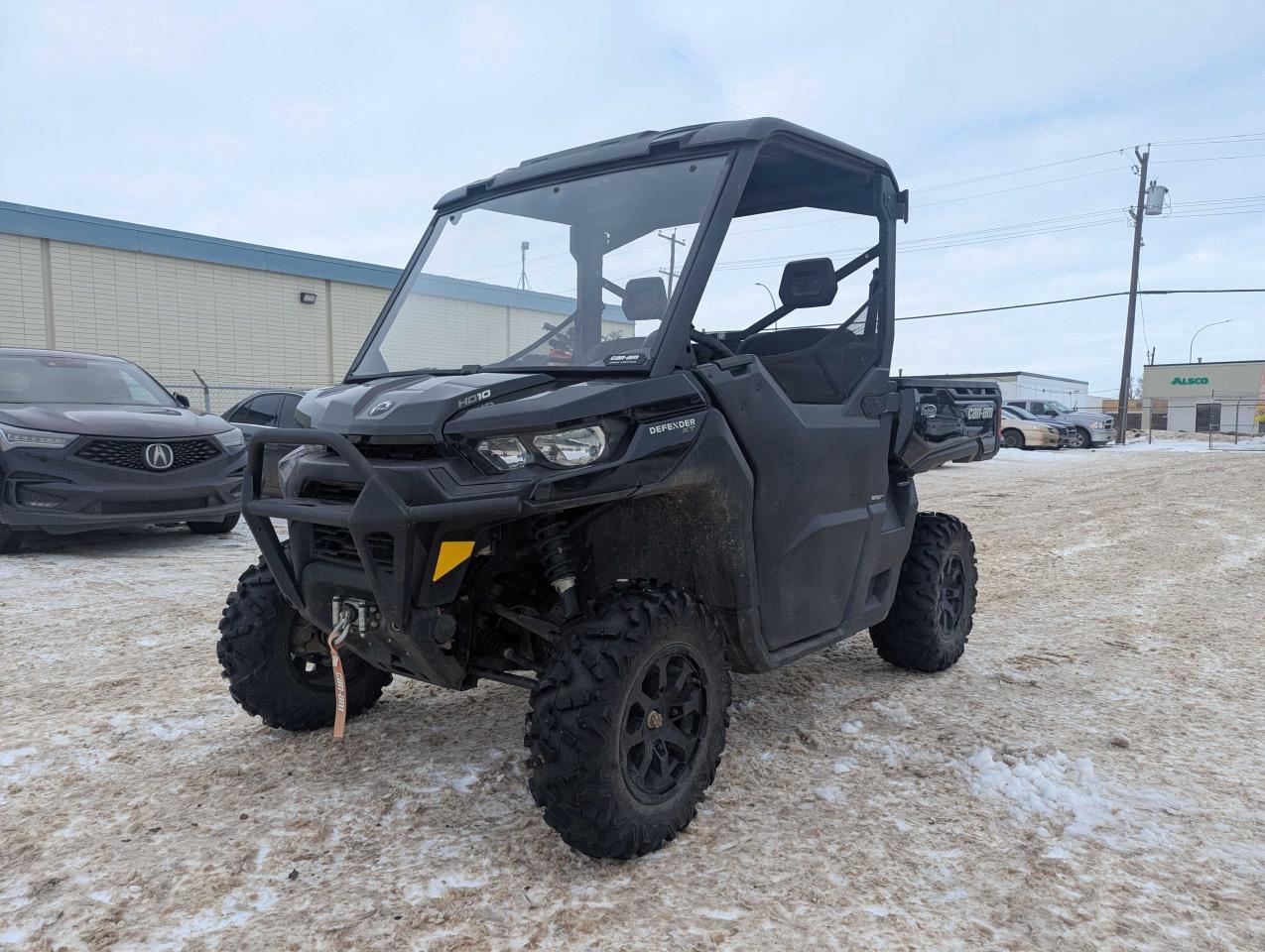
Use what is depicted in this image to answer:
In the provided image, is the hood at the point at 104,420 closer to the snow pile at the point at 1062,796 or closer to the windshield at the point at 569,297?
the windshield at the point at 569,297

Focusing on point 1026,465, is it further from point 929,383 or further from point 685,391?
point 685,391

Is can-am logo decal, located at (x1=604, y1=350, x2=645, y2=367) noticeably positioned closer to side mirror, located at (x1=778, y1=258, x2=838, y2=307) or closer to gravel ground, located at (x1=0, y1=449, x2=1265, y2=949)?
side mirror, located at (x1=778, y1=258, x2=838, y2=307)

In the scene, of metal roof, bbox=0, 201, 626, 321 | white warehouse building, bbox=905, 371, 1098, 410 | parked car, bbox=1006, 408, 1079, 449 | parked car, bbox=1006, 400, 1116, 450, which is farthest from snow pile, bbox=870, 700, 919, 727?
white warehouse building, bbox=905, 371, 1098, 410

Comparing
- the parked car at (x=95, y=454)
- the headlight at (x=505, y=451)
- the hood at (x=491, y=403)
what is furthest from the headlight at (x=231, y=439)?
the headlight at (x=505, y=451)

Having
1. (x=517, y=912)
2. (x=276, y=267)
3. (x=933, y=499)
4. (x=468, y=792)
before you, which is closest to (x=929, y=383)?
(x=468, y=792)

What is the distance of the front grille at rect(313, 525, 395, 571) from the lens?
2.66 meters

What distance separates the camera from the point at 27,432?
23.4 feet

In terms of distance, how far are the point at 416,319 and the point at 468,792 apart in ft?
5.81

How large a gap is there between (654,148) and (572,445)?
3.88 feet

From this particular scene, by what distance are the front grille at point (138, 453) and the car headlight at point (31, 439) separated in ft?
0.48

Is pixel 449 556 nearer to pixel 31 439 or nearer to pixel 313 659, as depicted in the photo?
pixel 313 659

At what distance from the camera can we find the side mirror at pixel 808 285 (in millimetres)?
3695

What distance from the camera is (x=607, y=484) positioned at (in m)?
2.61

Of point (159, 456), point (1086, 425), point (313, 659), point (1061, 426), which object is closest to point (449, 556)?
point (313, 659)
